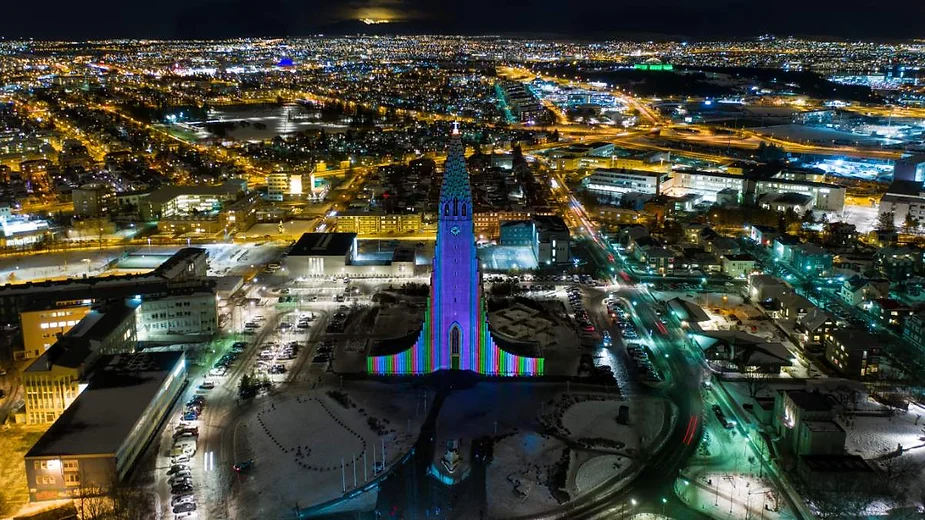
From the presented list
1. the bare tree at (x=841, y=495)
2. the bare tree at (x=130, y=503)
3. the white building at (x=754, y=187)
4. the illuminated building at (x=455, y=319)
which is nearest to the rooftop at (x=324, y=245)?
the illuminated building at (x=455, y=319)

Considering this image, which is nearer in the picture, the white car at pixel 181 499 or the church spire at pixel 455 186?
the white car at pixel 181 499

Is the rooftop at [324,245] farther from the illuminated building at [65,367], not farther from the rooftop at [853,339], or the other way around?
the rooftop at [853,339]

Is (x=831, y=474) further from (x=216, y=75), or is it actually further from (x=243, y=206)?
(x=216, y=75)

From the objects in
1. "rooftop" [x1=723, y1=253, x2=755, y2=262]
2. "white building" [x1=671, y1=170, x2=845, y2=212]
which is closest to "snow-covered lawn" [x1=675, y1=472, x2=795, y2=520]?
"rooftop" [x1=723, y1=253, x2=755, y2=262]

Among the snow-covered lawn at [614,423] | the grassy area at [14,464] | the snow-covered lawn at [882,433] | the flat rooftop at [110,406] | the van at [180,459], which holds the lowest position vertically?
the snow-covered lawn at [882,433]

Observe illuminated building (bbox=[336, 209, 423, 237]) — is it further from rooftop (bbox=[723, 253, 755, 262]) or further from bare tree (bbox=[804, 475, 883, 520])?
bare tree (bbox=[804, 475, 883, 520])

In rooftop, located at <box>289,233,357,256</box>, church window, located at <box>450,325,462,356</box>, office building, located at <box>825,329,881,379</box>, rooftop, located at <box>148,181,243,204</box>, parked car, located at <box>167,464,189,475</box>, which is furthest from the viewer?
rooftop, located at <box>148,181,243,204</box>
